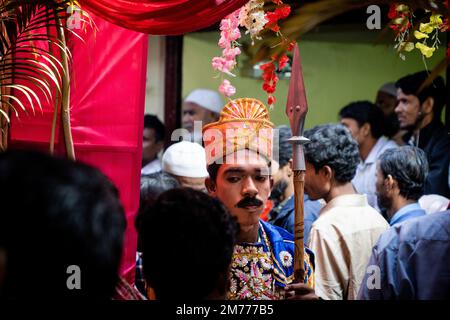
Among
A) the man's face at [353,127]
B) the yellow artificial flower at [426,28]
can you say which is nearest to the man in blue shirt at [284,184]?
the man's face at [353,127]

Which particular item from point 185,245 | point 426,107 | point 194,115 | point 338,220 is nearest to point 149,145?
point 194,115

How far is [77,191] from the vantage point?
1.54m

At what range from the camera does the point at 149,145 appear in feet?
22.8

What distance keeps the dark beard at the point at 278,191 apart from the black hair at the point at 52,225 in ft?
12.0

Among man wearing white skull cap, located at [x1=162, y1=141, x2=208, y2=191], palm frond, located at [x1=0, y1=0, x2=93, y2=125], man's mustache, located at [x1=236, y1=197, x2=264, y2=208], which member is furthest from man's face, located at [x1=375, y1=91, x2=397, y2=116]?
man's mustache, located at [x1=236, y1=197, x2=264, y2=208]

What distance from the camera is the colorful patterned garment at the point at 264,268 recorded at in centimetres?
317

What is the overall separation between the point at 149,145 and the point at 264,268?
3.88 metres

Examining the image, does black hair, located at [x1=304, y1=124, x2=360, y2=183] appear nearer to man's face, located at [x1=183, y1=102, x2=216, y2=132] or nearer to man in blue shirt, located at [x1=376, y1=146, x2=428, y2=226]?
man in blue shirt, located at [x1=376, y1=146, x2=428, y2=226]

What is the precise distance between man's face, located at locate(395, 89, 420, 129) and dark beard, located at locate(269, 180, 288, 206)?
1.29 meters

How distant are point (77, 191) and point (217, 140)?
1.92 metres

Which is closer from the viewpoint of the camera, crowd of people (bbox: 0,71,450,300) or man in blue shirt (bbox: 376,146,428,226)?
crowd of people (bbox: 0,71,450,300)

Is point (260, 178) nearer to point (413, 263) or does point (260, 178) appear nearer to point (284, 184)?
point (413, 263)

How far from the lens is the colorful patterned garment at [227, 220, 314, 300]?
3166 mm
